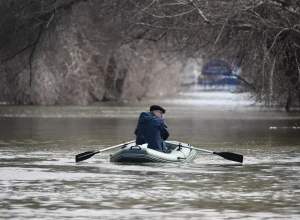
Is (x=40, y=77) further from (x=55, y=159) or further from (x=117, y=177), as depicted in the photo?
(x=117, y=177)

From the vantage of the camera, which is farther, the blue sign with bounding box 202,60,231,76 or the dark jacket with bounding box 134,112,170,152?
the blue sign with bounding box 202,60,231,76

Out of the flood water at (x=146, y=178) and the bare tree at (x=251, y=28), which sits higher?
the bare tree at (x=251, y=28)

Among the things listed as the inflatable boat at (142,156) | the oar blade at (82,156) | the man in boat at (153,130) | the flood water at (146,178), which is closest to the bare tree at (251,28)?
the flood water at (146,178)

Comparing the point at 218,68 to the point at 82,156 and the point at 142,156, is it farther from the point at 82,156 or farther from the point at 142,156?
the point at 142,156

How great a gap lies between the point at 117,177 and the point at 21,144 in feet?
32.6

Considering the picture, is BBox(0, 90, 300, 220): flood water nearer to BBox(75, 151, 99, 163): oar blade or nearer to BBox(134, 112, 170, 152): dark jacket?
BBox(75, 151, 99, 163): oar blade

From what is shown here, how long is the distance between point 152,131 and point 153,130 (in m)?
0.03

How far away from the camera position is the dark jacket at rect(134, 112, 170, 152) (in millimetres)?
23516

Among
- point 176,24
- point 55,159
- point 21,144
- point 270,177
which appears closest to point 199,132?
point 176,24

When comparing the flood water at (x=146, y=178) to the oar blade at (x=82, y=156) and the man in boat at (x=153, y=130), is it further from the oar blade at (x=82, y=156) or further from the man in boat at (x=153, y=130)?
the man in boat at (x=153, y=130)

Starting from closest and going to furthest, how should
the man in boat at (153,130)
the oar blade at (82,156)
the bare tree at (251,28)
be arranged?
the oar blade at (82,156)
the man in boat at (153,130)
the bare tree at (251,28)

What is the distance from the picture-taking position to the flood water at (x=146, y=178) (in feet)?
50.7

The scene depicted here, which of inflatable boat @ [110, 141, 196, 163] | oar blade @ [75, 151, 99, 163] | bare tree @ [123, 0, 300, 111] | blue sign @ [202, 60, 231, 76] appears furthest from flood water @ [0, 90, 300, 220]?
blue sign @ [202, 60, 231, 76]

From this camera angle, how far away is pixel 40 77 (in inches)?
2143
